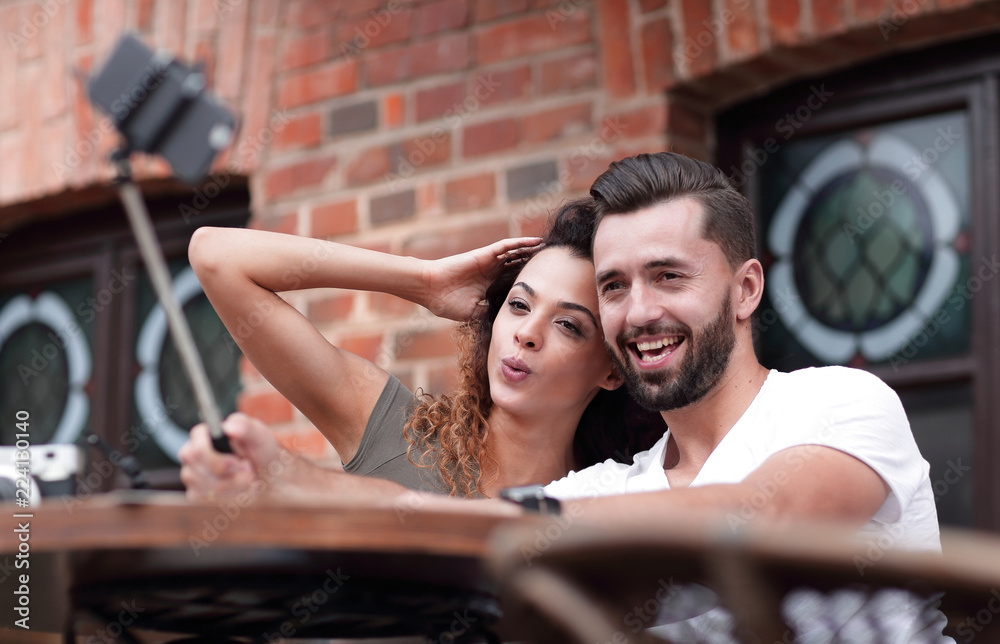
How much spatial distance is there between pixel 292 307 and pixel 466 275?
0.41m

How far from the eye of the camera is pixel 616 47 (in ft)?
9.93

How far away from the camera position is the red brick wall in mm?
2869

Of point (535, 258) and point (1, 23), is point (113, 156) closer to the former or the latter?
point (535, 258)

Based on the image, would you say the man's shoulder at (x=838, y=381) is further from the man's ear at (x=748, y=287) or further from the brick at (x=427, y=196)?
the brick at (x=427, y=196)

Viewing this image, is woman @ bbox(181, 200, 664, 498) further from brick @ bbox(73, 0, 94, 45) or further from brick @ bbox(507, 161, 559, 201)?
brick @ bbox(73, 0, 94, 45)

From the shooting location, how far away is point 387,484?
161cm

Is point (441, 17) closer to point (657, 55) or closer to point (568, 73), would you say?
point (568, 73)

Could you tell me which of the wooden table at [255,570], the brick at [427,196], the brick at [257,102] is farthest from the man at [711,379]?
the brick at [257,102]

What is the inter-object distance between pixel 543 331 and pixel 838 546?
1672 millimetres

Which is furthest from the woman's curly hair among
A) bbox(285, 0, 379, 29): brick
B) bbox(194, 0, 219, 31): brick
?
A: bbox(194, 0, 219, 31): brick

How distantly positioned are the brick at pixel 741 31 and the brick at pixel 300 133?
130 centimetres

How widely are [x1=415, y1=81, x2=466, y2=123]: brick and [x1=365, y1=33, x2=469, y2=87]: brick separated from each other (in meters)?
0.05

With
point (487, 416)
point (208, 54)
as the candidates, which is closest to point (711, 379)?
point (487, 416)

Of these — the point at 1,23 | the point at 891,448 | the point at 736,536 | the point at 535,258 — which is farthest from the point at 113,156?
the point at 1,23
